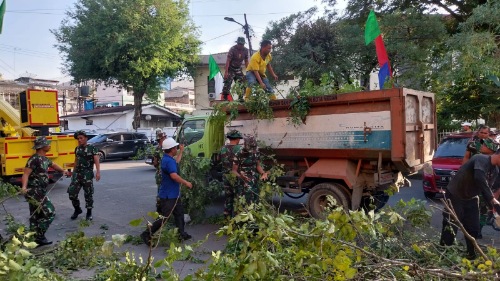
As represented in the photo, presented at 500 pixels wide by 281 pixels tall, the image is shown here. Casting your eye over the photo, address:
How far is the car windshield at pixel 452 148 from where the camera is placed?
354 inches

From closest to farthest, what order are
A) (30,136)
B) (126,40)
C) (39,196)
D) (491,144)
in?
(39,196) → (491,144) → (30,136) → (126,40)

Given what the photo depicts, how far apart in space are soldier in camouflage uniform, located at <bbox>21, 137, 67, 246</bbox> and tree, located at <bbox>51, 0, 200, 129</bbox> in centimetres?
2130

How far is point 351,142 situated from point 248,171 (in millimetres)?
1721

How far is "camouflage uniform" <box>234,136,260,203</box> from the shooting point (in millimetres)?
6633

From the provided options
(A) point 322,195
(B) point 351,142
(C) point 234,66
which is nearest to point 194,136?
(C) point 234,66

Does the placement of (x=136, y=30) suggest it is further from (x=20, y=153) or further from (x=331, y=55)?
(x=20, y=153)

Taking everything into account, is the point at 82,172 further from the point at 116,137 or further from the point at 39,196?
the point at 116,137

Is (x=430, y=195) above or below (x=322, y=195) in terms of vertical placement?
below

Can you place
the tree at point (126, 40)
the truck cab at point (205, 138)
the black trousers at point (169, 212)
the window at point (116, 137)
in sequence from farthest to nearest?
the tree at point (126, 40) < the window at point (116, 137) < the truck cab at point (205, 138) < the black trousers at point (169, 212)

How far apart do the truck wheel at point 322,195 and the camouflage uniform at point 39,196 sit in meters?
4.17

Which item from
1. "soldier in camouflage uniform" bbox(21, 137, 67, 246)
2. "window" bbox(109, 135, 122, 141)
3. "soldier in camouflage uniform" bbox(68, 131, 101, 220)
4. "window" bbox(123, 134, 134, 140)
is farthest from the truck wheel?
"window" bbox(123, 134, 134, 140)

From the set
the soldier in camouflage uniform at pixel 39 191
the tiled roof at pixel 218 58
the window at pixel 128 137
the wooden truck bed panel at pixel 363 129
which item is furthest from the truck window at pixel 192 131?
the tiled roof at pixel 218 58

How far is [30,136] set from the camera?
11.0 m

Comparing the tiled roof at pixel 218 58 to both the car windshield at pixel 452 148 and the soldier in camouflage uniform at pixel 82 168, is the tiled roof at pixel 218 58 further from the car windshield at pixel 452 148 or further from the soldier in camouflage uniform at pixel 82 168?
the soldier in camouflage uniform at pixel 82 168
